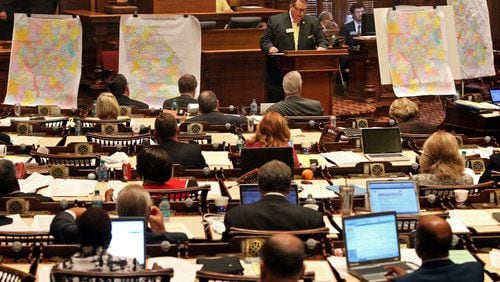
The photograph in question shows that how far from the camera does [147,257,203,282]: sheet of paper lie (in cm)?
593

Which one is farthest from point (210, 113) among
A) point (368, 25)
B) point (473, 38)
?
point (473, 38)

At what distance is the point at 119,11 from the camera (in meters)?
15.8

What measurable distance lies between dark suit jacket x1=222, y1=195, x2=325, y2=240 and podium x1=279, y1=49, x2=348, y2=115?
22.6ft

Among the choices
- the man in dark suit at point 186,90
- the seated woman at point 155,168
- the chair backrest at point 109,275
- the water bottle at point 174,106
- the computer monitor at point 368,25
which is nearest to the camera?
the chair backrest at point 109,275

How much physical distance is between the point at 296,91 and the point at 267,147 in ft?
9.93

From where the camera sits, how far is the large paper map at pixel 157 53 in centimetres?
1408

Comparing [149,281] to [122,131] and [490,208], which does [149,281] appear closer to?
[490,208]

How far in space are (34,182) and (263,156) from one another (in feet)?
5.62

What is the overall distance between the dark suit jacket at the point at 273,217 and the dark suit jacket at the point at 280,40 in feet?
23.6

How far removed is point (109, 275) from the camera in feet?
17.7

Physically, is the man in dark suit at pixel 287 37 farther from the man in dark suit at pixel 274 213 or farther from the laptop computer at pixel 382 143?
the man in dark suit at pixel 274 213

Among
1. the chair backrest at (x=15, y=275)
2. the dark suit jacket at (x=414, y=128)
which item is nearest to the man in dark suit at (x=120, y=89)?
the dark suit jacket at (x=414, y=128)

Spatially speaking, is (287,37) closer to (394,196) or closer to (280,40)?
(280,40)

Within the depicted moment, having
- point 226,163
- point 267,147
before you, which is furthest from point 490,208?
point 226,163
